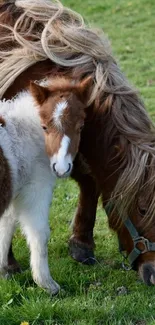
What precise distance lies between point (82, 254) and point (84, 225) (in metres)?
0.24

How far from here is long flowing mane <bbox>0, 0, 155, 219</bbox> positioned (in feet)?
14.9

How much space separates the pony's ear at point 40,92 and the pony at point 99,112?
0.31 metres

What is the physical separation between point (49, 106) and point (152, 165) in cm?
78

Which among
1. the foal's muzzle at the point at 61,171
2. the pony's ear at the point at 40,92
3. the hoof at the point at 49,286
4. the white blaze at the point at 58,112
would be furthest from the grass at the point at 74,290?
the pony's ear at the point at 40,92

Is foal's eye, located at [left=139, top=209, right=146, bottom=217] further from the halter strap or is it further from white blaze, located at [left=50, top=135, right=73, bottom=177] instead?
white blaze, located at [left=50, top=135, right=73, bottom=177]

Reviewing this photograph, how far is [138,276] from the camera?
5121 mm

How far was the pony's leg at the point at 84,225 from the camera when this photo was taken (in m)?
5.42

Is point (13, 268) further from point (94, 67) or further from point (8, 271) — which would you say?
point (94, 67)

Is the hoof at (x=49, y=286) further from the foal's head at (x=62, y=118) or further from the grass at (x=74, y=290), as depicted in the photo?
the foal's head at (x=62, y=118)

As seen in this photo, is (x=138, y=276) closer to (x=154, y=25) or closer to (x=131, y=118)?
(x=131, y=118)

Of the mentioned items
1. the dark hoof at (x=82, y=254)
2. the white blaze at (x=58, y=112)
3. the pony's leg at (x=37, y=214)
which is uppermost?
the white blaze at (x=58, y=112)

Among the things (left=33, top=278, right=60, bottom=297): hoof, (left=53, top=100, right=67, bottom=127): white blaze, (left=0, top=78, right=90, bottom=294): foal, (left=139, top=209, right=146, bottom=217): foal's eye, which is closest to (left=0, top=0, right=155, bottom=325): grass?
(left=33, top=278, right=60, bottom=297): hoof

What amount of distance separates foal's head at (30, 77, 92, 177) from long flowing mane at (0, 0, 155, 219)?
266mm

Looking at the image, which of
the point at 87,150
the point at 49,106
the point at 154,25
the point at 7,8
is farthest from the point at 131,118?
the point at 154,25
